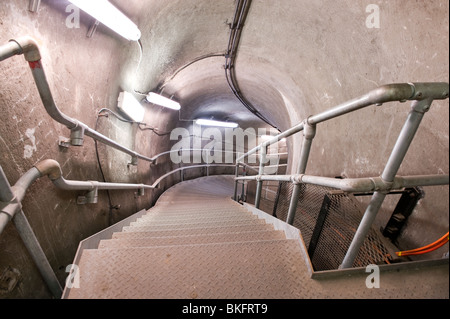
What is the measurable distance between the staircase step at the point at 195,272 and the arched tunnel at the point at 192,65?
2.19 ft

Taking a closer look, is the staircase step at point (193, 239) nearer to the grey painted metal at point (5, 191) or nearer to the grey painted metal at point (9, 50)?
the grey painted metal at point (5, 191)

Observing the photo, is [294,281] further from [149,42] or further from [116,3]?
[149,42]

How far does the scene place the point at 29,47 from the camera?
108 centimetres

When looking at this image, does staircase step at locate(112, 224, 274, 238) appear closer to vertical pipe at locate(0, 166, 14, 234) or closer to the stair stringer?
the stair stringer

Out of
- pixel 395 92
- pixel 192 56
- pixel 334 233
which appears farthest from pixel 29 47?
pixel 192 56

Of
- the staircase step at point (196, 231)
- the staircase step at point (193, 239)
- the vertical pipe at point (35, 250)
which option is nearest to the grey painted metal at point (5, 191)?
the vertical pipe at point (35, 250)

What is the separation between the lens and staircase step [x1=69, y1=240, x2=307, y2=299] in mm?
1058

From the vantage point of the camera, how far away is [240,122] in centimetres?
973

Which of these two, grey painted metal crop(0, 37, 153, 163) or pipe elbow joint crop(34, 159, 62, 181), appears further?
pipe elbow joint crop(34, 159, 62, 181)

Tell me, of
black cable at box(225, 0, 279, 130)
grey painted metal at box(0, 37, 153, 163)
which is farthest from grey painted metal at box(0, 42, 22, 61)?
black cable at box(225, 0, 279, 130)

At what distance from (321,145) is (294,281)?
201 cm

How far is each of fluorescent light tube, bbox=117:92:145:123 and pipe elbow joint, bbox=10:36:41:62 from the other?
1676 millimetres

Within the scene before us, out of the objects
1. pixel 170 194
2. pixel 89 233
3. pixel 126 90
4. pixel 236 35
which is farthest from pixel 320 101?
pixel 170 194

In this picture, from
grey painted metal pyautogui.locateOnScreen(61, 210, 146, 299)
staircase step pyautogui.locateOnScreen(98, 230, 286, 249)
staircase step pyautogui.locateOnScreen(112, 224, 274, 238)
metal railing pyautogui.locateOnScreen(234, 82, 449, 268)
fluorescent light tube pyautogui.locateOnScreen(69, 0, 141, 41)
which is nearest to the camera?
metal railing pyautogui.locateOnScreen(234, 82, 449, 268)
